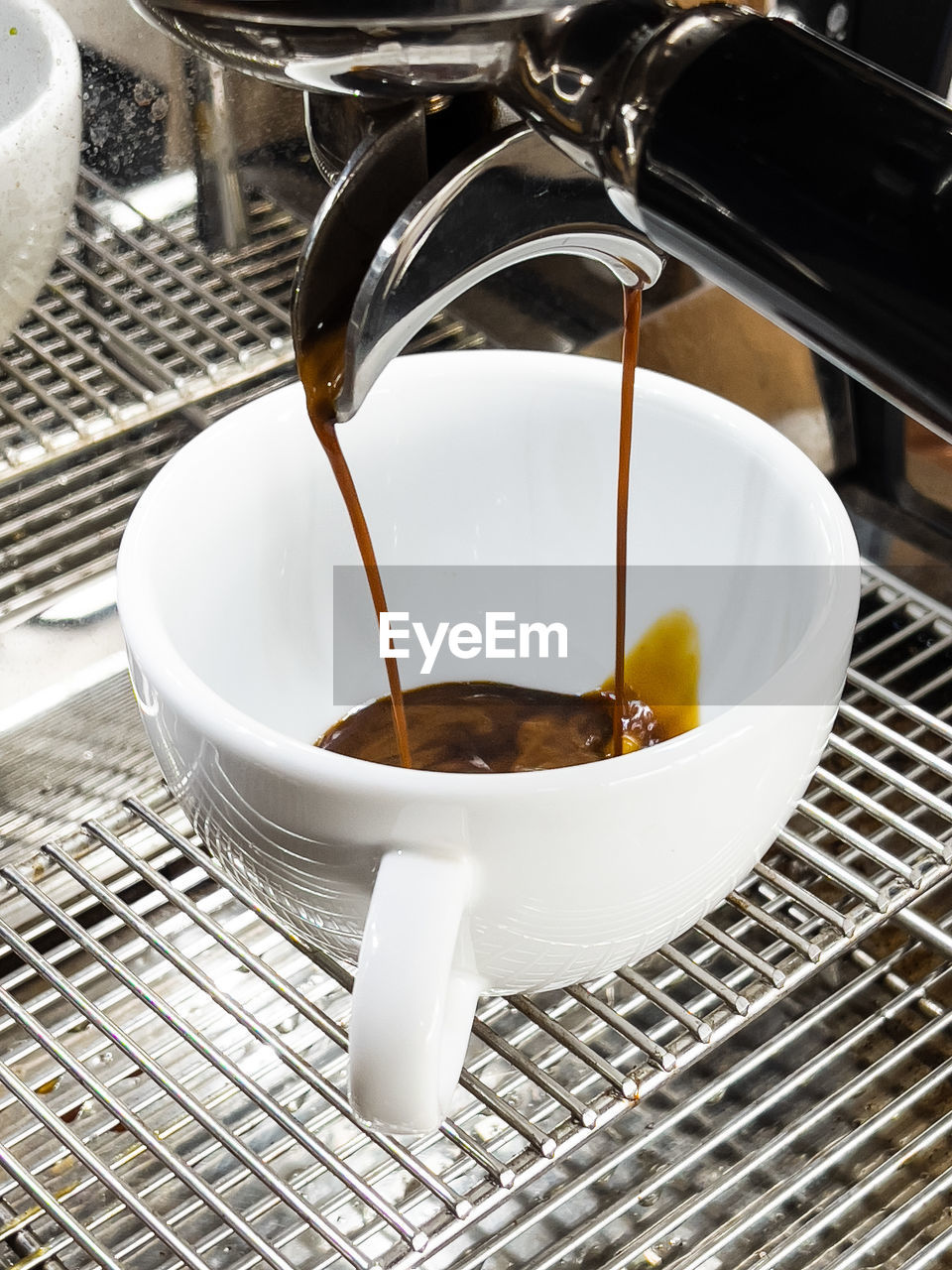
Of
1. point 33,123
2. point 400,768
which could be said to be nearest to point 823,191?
point 400,768

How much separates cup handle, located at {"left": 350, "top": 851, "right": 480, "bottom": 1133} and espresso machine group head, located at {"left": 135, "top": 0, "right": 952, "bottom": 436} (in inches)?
3.2

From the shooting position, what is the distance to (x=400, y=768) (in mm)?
266

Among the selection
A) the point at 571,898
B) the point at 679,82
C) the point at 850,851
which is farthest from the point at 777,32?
the point at 850,851

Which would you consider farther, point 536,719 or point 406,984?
point 536,719

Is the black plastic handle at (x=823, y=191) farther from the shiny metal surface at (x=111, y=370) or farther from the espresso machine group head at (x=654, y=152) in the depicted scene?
the shiny metal surface at (x=111, y=370)

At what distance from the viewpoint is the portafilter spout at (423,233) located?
0.21m

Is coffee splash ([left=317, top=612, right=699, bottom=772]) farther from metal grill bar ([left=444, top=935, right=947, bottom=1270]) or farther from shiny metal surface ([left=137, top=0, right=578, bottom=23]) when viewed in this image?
shiny metal surface ([left=137, top=0, right=578, bottom=23])

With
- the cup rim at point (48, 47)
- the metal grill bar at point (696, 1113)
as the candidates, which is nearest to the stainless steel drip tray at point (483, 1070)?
the metal grill bar at point (696, 1113)

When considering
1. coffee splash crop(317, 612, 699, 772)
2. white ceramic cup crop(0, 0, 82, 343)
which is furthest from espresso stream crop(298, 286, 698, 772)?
white ceramic cup crop(0, 0, 82, 343)

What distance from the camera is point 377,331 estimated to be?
215mm

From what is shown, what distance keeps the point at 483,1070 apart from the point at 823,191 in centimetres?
23

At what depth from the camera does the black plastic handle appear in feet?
0.52

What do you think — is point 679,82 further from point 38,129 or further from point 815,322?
point 38,129

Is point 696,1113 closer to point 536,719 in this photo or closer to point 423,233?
point 536,719
